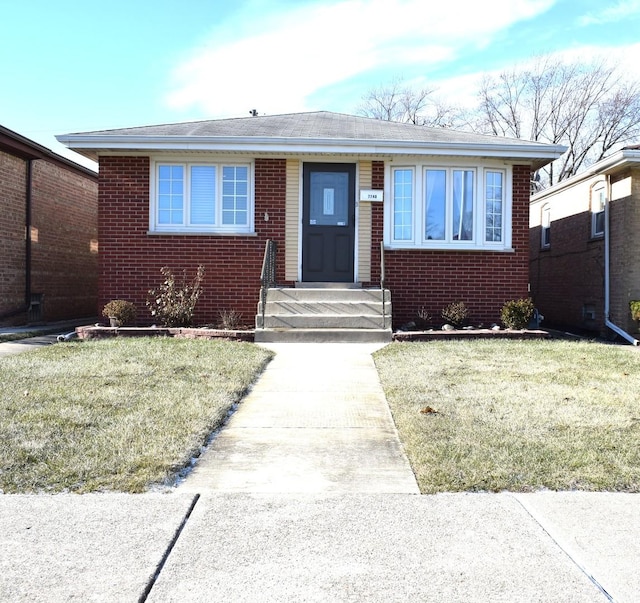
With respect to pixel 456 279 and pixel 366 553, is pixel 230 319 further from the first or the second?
pixel 366 553

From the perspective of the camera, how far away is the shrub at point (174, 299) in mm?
10602

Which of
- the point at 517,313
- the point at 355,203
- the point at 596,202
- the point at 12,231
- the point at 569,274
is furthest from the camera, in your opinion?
the point at 569,274

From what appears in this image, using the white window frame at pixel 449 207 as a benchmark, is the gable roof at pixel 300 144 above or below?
above

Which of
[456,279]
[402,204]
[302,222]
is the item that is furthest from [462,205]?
[302,222]

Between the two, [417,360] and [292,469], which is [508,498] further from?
[417,360]

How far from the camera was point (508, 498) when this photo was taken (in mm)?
3305

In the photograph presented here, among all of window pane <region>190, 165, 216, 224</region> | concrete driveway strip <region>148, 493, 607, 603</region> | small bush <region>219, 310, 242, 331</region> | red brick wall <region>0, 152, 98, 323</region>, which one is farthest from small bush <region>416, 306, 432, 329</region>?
red brick wall <region>0, 152, 98, 323</region>

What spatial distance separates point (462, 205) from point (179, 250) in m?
5.42

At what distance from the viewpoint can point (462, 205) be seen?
37.4ft

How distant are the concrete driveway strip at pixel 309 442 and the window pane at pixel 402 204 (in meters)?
5.11

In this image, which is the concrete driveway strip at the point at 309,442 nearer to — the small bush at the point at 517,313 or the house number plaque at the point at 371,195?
the small bush at the point at 517,313

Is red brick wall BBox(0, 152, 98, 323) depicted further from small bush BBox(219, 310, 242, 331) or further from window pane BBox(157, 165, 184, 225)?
small bush BBox(219, 310, 242, 331)

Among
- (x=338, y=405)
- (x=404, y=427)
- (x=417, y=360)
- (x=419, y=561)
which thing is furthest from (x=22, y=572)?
(x=417, y=360)

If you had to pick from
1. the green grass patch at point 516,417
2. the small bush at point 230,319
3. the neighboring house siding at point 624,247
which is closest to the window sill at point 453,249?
the neighboring house siding at point 624,247
